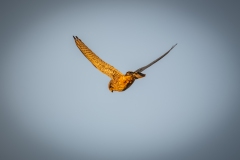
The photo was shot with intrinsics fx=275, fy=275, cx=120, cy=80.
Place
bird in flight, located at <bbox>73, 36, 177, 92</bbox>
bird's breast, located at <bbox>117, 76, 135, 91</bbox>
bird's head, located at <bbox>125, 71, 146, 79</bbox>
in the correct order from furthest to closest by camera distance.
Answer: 1. bird in flight, located at <bbox>73, 36, 177, 92</bbox>
2. bird's breast, located at <bbox>117, 76, 135, 91</bbox>
3. bird's head, located at <bbox>125, 71, 146, 79</bbox>

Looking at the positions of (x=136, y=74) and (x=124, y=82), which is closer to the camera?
(x=136, y=74)

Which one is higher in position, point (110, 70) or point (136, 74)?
point (110, 70)

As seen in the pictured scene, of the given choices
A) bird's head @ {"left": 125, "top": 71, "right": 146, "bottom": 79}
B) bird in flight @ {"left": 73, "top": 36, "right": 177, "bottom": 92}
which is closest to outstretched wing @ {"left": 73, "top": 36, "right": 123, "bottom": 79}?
bird in flight @ {"left": 73, "top": 36, "right": 177, "bottom": 92}

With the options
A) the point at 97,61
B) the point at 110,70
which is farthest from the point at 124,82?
the point at 97,61

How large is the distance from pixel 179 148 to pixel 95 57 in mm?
20019

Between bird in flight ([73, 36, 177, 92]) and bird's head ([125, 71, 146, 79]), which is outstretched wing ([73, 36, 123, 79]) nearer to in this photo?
bird in flight ([73, 36, 177, 92])

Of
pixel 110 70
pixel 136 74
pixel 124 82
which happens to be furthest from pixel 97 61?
pixel 136 74

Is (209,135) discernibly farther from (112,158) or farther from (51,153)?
(51,153)

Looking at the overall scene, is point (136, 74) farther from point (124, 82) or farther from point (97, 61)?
point (97, 61)

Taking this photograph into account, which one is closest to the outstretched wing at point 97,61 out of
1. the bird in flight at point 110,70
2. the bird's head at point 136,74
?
the bird in flight at point 110,70

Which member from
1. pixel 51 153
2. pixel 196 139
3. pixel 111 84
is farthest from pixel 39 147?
pixel 111 84

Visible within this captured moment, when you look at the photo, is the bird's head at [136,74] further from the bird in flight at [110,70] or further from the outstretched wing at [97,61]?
the outstretched wing at [97,61]

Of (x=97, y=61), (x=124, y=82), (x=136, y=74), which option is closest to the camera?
(x=136, y=74)

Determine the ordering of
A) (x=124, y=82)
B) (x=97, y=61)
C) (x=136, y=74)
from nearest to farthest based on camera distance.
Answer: (x=136, y=74)
(x=124, y=82)
(x=97, y=61)
